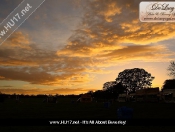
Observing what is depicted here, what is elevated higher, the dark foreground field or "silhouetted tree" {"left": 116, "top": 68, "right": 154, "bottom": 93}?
"silhouetted tree" {"left": 116, "top": 68, "right": 154, "bottom": 93}

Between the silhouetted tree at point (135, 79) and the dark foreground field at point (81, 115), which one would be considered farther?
the silhouetted tree at point (135, 79)

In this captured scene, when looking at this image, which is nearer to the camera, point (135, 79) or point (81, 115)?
point (81, 115)

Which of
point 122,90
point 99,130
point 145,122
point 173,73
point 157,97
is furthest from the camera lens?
point 122,90

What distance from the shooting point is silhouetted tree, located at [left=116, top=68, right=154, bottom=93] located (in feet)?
372

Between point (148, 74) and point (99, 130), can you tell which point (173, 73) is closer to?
point (148, 74)

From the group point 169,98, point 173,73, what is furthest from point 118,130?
point 173,73

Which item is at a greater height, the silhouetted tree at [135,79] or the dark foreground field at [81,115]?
the silhouetted tree at [135,79]

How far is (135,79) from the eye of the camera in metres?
115

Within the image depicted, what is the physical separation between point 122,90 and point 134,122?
10520 cm

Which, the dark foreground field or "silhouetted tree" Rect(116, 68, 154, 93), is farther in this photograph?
"silhouetted tree" Rect(116, 68, 154, 93)

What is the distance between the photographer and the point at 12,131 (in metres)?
13.3

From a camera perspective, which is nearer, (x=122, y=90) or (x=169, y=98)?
(x=169, y=98)

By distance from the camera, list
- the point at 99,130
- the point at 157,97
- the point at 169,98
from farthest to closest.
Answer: the point at 157,97
the point at 169,98
the point at 99,130

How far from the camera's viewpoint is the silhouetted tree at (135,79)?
372 ft
